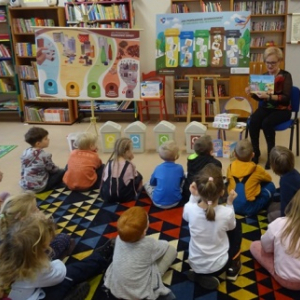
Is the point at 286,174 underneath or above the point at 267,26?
underneath

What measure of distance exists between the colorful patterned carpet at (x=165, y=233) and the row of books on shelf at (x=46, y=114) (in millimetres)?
2502

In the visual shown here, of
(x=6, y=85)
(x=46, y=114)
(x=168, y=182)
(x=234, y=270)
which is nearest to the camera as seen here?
(x=234, y=270)

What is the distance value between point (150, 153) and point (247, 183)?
1.69 m

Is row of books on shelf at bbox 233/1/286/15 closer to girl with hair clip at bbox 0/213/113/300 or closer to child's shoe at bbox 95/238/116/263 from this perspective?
child's shoe at bbox 95/238/116/263

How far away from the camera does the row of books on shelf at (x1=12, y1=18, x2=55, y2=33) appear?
18.0 ft

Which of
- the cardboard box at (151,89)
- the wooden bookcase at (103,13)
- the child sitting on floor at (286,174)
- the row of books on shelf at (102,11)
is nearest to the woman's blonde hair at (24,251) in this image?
the child sitting on floor at (286,174)

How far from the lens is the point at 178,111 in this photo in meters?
5.68

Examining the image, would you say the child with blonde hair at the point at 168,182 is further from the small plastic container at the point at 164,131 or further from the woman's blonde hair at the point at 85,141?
the small plastic container at the point at 164,131

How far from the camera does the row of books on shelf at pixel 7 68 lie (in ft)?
18.9

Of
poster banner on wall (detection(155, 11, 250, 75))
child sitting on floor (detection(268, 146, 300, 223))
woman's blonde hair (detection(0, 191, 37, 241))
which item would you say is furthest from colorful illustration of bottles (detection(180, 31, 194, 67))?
woman's blonde hair (detection(0, 191, 37, 241))

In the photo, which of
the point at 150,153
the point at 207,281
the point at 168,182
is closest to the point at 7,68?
the point at 150,153

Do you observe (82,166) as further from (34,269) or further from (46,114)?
(46,114)

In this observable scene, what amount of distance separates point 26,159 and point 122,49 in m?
1.85

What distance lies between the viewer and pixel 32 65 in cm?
570
